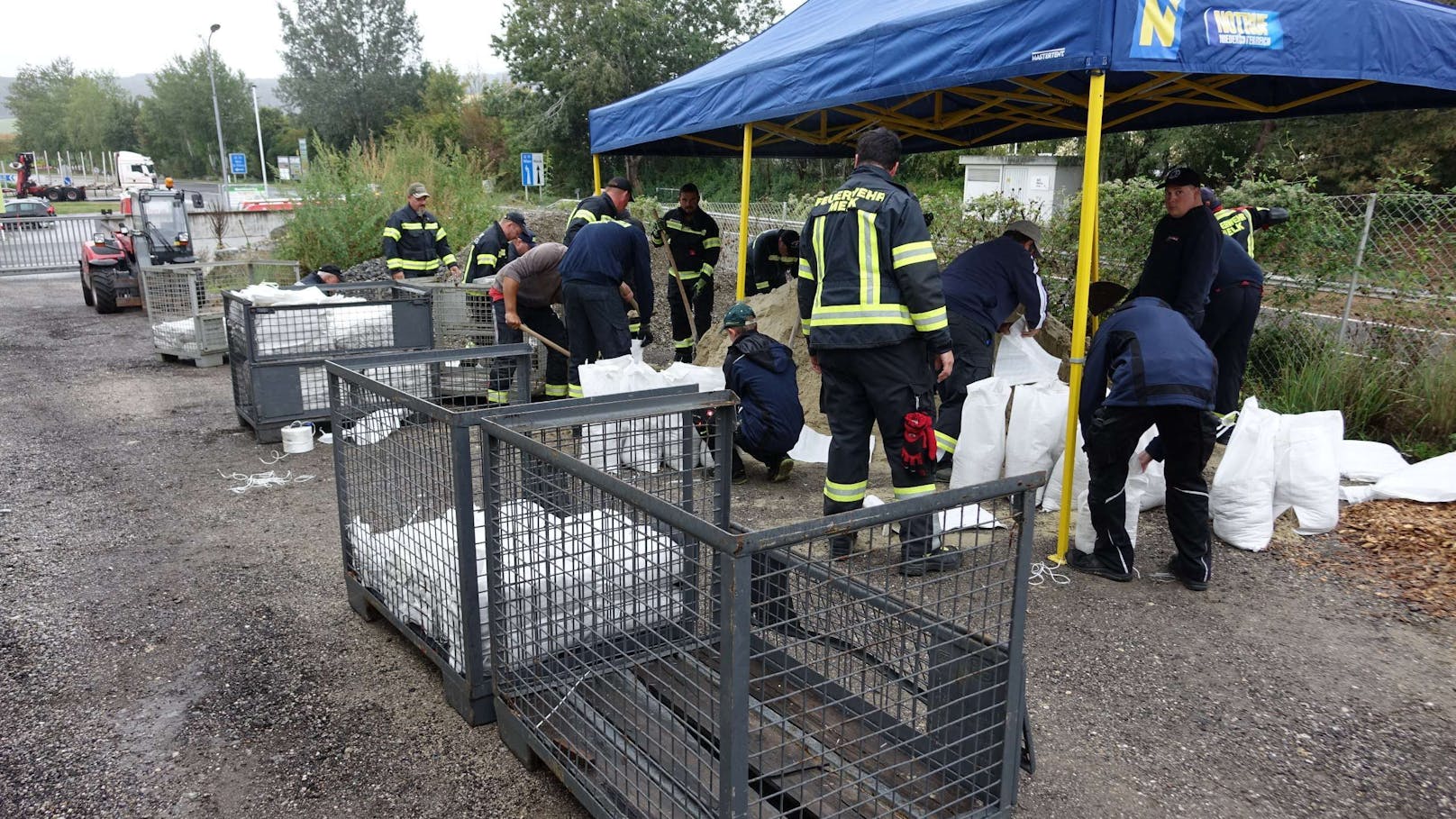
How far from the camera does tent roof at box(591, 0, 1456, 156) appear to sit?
3852mm

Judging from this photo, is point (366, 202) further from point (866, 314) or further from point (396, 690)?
point (396, 690)

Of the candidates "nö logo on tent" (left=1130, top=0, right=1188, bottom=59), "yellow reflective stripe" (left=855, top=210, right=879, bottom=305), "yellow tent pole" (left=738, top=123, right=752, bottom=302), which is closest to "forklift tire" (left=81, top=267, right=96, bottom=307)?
"yellow tent pole" (left=738, top=123, right=752, bottom=302)

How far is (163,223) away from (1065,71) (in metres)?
15.8

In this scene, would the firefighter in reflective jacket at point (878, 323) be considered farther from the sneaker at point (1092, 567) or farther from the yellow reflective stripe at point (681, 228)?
the yellow reflective stripe at point (681, 228)

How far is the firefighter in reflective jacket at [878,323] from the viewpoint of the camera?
3.94 metres

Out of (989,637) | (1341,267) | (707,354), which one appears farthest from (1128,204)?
(989,637)

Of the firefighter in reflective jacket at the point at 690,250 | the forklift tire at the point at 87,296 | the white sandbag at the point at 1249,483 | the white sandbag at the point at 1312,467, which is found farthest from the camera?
the forklift tire at the point at 87,296

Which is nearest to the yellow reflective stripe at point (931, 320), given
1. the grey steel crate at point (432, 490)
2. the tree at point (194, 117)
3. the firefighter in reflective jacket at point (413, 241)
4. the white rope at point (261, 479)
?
the grey steel crate at point (432, 490)

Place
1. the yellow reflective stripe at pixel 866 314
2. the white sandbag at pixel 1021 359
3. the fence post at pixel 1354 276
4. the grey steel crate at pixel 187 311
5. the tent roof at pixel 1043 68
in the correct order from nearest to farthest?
the tent roof at pixel 1043 68 → the yellow reflective stripe at pixel 866 314 → the white sandbag at pixel 1021 359 → the fence post at pixel 1354 276 → the grey steel crate at pixel 187 311

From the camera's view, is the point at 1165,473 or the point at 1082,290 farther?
the point at 1082,290

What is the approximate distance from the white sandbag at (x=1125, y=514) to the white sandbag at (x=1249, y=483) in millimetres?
440

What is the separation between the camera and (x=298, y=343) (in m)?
6.65

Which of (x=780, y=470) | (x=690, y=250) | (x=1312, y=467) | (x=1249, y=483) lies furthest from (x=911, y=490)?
(x=690, y=250)

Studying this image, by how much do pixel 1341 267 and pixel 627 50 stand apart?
106 feet
